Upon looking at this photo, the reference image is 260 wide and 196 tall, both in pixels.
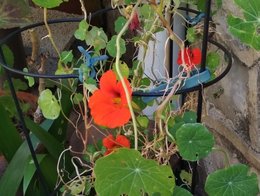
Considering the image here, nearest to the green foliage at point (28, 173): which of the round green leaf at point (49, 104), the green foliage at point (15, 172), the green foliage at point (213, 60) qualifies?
the green foliage at point (15, 172)

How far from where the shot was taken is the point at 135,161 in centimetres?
93

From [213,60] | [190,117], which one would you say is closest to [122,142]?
[190,117]

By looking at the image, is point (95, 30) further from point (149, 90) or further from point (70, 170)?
point (70, 170)

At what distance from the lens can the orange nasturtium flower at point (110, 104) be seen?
3.08 ft

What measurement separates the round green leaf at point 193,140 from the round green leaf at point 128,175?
7 centimetres

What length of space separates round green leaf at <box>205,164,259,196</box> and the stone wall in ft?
0.68

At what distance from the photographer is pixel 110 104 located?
3.15 ft

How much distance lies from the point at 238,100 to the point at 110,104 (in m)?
0.54

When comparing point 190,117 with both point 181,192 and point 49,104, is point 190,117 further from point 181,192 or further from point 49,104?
point 49,104

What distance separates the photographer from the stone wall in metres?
1.28

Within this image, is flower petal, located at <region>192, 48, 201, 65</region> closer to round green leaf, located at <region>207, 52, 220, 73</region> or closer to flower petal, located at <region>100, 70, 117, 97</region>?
round green leaf, located at <region>207, 52, 220, 73</region>

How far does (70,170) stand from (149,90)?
52cm

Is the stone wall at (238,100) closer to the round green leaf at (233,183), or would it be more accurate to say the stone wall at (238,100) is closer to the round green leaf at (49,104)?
the round green leaf at (233,183)

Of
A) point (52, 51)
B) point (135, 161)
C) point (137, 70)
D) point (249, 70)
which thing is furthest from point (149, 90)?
point (52, 51)
